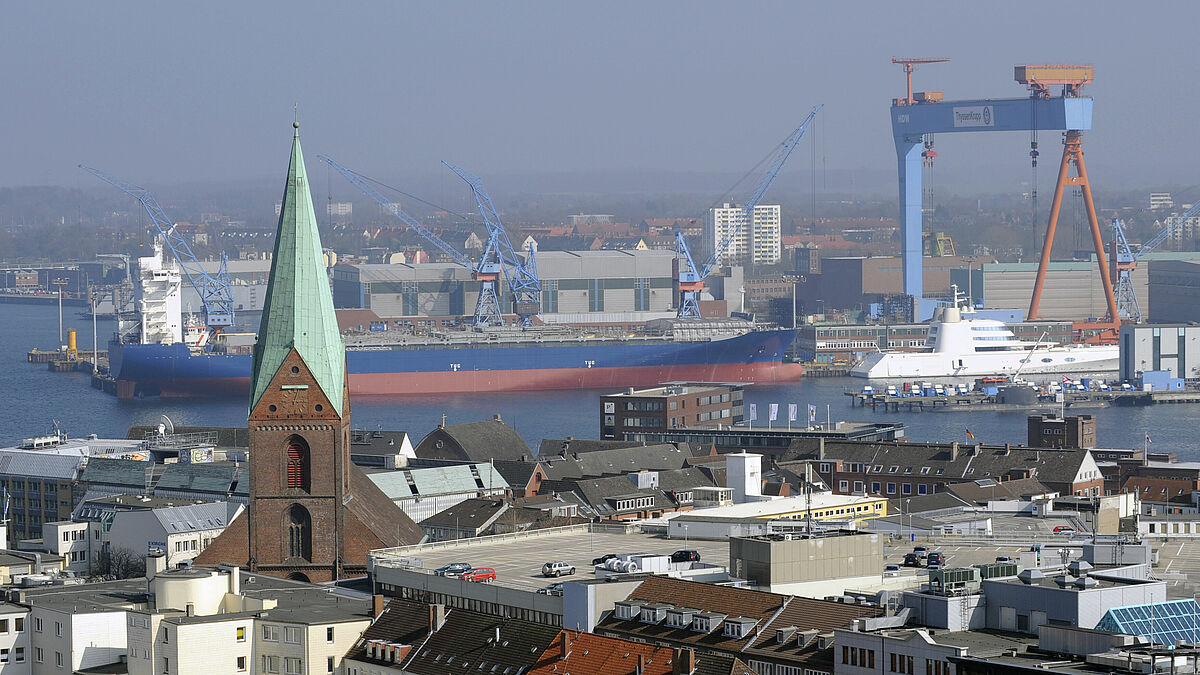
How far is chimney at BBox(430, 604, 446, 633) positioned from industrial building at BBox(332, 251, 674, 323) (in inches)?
3579

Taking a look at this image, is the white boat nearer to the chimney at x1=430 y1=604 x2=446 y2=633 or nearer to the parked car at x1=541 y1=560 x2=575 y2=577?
the parked car at x1=541 y1=560 x2=575 y2=577

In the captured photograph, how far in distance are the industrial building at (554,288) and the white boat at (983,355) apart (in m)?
27.6

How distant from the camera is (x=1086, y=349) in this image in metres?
85.1

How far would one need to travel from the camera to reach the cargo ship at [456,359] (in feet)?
257

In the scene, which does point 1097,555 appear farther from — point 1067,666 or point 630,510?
point 630,510

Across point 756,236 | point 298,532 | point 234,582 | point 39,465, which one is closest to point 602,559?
point 234,582

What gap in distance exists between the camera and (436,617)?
19094 mm

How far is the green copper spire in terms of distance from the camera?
2519 centimetres

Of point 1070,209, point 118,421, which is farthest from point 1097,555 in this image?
point 1070,209

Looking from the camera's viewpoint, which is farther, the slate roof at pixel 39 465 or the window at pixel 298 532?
the slate roof at pixel 39 465

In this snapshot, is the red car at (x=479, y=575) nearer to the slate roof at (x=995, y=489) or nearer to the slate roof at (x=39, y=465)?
the slate roof at (x=995, y=489)

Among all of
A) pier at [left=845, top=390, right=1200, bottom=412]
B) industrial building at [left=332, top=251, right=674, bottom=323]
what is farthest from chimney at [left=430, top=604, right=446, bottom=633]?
industrial building at [left=332, top=251, right=674, bottom=323]

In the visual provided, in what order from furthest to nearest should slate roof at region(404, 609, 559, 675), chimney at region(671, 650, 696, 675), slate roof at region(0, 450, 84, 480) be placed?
slate roof at region(0, 450, 84, 480), slate roof at region(404, 609, 559, 675), chimney at region(671, 650, 696, 675)

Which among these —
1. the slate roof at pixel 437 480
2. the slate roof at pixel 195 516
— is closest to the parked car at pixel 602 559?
the slate roof at pixel 195 516
